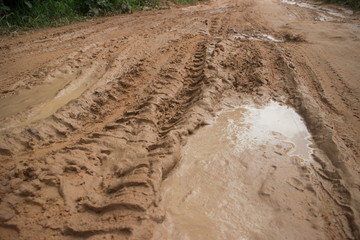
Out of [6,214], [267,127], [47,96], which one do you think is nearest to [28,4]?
[47,96]

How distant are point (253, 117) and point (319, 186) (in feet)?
4.07

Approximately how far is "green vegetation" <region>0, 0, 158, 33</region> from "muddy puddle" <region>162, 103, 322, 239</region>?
5.80 m

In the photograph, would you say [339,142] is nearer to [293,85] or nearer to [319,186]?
[319,186]

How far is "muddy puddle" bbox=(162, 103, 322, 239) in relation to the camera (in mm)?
2010

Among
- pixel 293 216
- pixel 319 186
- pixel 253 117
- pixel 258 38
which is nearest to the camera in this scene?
pixel 293 216

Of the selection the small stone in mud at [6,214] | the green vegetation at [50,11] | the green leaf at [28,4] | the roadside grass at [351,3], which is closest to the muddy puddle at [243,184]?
the small stone in mud at [6,214]

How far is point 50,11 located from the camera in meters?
7.11

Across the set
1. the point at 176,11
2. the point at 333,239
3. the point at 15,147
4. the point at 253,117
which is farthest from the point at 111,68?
the point at 176,11

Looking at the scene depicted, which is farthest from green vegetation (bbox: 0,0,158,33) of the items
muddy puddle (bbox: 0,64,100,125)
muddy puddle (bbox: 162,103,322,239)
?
muddy puddle (bbox: 162,103,322,239)

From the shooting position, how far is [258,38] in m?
5.86

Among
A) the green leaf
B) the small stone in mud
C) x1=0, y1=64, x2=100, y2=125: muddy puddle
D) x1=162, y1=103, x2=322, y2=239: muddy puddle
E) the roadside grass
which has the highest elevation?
the green leaf

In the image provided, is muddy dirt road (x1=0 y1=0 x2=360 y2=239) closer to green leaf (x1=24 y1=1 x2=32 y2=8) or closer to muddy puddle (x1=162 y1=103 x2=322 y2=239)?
muddy puddle (x1=162 y1=103 x2=322 y2=239)

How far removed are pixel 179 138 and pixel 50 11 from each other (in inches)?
248

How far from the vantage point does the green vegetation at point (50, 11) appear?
6.53 m
